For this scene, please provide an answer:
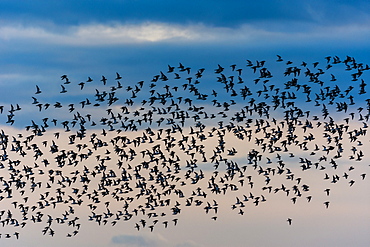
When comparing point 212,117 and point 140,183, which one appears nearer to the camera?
point 212,117

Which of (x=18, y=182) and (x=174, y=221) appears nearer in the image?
(x=18, y=182)

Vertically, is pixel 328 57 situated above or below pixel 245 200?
above

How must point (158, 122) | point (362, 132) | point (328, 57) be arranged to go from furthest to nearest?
point (158, 122)
point (362, 132)
point (328, 57)

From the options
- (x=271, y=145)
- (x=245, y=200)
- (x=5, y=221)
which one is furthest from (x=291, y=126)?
(x=5, y=221)

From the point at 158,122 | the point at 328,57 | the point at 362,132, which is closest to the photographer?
the point at 328,57

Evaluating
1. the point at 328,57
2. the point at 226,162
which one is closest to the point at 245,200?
the point at 226,162

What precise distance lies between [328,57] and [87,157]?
4136cm

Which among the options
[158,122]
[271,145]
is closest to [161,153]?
[158,122]

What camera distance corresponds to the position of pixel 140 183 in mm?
175750

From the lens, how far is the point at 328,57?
496 feet

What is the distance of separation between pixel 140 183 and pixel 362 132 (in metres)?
34.9

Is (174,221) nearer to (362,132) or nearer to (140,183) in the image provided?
(140,183)

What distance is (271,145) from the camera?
17038 centimetres

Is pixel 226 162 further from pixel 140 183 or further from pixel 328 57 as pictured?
pixel 328 57
